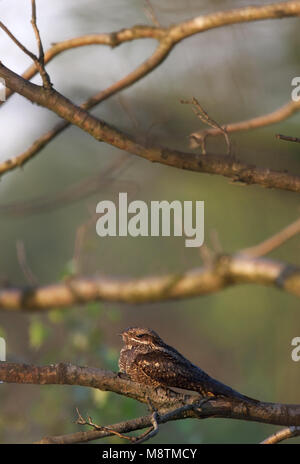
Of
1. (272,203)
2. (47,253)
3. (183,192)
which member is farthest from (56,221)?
(272,203)

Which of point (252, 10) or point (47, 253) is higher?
point (47, 253)

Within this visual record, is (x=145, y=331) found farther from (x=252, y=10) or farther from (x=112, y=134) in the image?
(x=252, y=10)

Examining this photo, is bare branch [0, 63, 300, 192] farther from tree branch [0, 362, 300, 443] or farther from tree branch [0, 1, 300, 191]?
tree branch [0, 362, 300, 443]

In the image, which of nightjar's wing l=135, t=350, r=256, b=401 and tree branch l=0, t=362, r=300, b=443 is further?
nightjar's wing l=135, t=350, r=256, b=401

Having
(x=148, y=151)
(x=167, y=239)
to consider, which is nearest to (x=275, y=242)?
(x=148, y=151)

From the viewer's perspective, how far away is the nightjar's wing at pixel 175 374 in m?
2.29

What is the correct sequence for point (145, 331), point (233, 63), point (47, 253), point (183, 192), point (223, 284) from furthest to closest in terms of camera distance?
point (47, 253), point (183, 192), point (233, 63), point (223, 284), point (145, 331)

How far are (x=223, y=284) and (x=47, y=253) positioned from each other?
850cm

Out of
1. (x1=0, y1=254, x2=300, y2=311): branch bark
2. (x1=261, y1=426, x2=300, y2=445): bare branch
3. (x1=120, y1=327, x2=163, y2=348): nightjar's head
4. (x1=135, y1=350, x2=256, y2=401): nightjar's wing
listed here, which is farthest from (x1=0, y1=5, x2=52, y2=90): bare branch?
(x1=0, y1=254, x2=300, y2=311): branch bark

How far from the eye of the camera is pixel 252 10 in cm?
341

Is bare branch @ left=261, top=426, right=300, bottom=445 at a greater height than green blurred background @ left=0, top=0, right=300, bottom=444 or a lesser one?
lesser

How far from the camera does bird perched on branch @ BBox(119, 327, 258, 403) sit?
2.30 m

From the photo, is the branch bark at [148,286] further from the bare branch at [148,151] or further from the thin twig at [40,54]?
the thin twig at [40,54]
